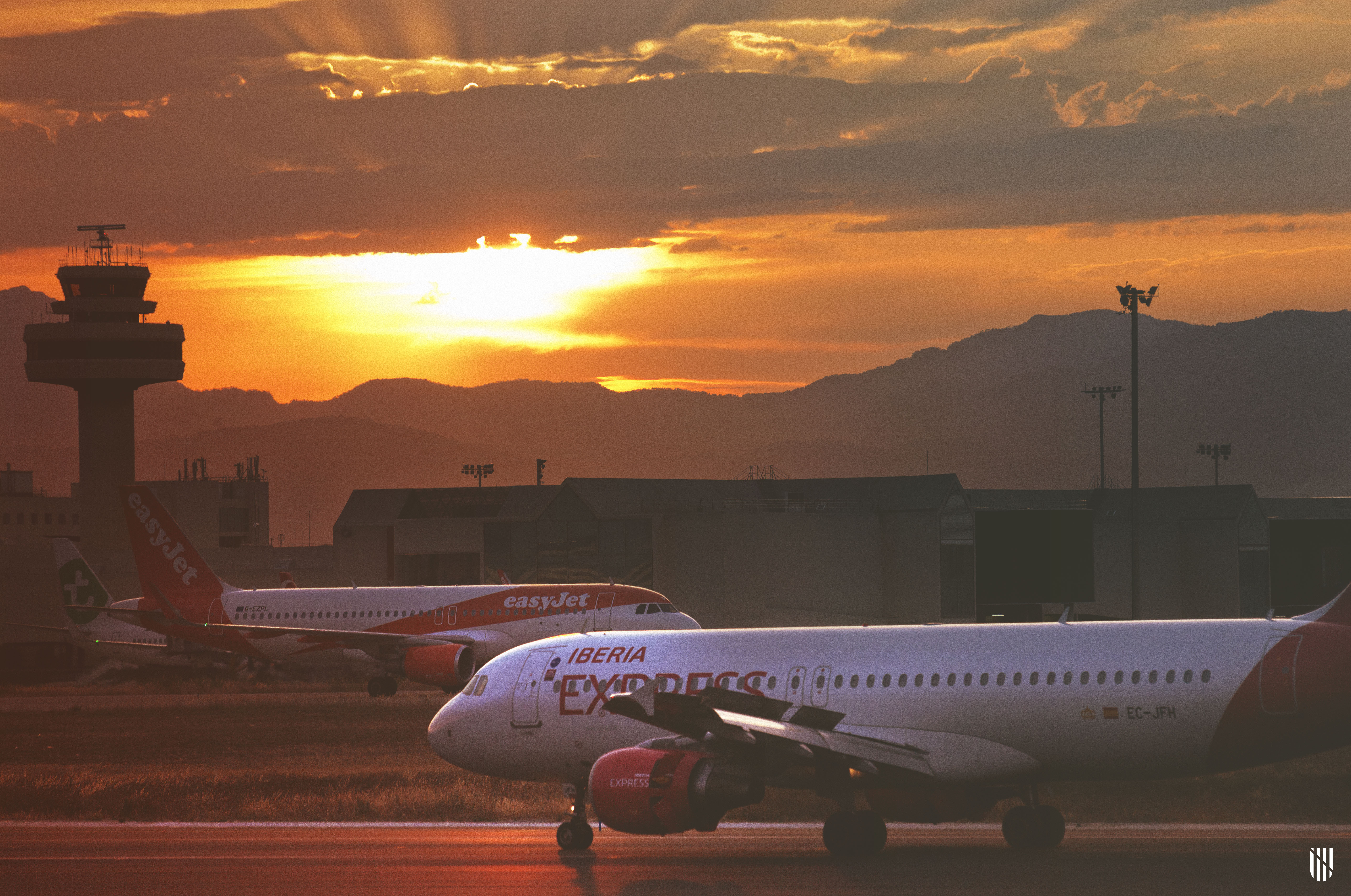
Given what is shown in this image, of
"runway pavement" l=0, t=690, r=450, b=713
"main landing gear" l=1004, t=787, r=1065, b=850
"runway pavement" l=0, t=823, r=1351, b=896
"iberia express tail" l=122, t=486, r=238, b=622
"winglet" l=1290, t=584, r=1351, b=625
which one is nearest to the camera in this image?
"runway pavement" l=0, t=823, r=1351, b=896

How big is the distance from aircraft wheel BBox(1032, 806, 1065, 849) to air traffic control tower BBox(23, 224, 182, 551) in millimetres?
102635

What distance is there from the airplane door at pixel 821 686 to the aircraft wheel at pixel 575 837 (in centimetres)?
422

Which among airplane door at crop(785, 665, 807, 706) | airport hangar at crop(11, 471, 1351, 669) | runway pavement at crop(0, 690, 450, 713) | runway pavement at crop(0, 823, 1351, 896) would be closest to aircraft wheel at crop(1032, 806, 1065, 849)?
runway pavement at crop(0, 823, 1351, 896)

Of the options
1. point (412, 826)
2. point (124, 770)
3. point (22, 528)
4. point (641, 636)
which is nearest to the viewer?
point (641, 636)

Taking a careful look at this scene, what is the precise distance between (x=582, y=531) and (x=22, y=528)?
10925 centimetres

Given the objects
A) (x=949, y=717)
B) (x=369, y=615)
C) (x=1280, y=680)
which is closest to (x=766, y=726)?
(x=949, y=717)

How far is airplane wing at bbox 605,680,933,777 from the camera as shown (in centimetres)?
2277

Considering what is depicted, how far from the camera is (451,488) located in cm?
9688

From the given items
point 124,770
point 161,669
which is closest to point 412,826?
point 124,770

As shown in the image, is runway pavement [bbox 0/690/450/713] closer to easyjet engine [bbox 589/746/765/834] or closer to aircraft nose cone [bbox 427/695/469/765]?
aircraft nose cone [bbox 427/695/469/765]

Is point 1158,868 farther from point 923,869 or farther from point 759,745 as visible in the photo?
point 759,745

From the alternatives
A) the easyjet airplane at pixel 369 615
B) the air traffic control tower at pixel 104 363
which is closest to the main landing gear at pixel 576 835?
the easyjet airplane at pixel 369 615

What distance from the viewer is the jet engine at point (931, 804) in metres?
24.4

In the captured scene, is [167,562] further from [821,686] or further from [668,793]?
[668,793]
